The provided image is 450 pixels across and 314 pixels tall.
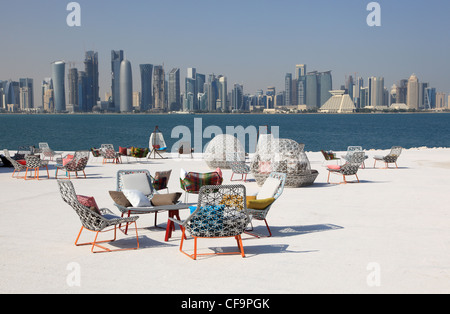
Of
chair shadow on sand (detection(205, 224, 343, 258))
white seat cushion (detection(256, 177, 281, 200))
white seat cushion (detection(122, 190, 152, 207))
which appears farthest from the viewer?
white seat cushion (detection(256, 177, 281, 200))

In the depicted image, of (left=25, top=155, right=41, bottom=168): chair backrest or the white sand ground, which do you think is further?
(left=25, top=155, right=41, bottom=168): chair backrest

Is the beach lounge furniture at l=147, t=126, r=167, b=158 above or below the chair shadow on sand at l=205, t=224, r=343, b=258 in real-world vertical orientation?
above

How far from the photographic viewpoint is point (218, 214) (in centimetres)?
652

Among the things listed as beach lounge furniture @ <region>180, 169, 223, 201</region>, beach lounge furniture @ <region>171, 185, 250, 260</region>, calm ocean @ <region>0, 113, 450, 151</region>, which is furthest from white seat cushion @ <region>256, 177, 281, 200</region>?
calm ocean @ <region>0, 113, 450, 151</region>

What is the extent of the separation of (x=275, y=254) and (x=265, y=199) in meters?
1.25

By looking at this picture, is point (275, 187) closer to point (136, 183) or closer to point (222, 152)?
point (136, 183)

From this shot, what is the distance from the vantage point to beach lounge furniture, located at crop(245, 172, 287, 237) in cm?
764

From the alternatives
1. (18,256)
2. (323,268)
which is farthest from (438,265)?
(18,256)

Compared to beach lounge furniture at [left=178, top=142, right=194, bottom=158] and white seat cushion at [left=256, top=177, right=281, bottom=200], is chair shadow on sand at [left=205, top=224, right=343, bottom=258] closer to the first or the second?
white seat cushion at [left=256, top=177, right=281, bottom=200]

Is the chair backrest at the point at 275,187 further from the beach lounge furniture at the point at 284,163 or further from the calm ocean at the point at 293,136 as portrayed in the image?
the calm ocean at the point at 293,136

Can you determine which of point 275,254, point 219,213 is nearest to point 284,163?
point 275,254

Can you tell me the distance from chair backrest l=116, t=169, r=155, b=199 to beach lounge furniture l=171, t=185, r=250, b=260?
7.85 feet

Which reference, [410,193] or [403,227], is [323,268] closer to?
[403,227]

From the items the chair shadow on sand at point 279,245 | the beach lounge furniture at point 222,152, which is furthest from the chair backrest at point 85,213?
the beach lounge furniture at point 222,152
